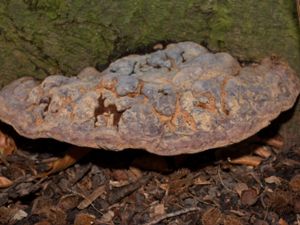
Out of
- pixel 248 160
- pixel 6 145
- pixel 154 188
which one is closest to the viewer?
pixel 154 188

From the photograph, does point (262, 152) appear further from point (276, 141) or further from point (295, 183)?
point (295, 183)

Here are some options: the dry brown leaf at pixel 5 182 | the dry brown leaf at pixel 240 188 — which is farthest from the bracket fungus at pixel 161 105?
the dry brown leaf at pixel 240 188

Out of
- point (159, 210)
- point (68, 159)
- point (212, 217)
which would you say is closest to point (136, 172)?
point (159, 210)

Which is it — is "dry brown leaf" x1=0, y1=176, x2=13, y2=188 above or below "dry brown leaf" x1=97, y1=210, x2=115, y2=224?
above

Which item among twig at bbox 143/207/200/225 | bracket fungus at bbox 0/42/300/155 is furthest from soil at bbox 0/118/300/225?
bracket fungus at bbox 0/42/300/155

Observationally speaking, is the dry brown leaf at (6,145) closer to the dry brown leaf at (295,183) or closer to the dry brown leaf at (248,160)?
the dry brown leaf at (248,160)

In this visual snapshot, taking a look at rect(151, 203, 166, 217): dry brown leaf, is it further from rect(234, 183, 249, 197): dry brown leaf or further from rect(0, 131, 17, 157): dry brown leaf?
rect(0, 131, 17, 157): dry brown leaf

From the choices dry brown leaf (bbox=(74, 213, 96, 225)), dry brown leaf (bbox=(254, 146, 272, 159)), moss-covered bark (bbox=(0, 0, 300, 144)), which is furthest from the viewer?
dry brown leaf (bbox=(254, 146, 272, 159))

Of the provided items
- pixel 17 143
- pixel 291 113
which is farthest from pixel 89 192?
pixel 291 113
